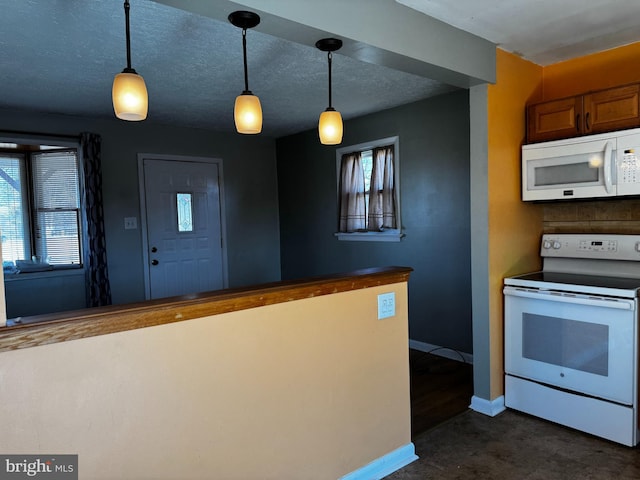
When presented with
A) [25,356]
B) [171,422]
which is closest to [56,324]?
[25,356]

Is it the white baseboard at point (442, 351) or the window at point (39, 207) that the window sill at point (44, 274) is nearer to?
the window at point (39, 207)

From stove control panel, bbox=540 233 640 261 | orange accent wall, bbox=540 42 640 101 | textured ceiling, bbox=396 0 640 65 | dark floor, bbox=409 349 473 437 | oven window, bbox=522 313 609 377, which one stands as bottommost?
dark floor, bbox=409 349 473 437

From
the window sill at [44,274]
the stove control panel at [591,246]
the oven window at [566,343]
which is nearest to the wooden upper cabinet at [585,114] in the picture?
the stove control panel at [591,246]

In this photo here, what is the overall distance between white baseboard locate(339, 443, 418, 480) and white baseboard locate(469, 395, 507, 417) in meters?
0.72

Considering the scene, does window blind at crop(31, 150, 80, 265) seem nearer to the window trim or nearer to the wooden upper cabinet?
the window trim

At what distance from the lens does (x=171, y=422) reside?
1.49m

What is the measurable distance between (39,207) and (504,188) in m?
4.29

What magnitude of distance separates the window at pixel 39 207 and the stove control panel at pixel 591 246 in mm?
4403

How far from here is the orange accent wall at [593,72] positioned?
106 inches

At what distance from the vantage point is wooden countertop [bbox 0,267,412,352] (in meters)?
1.22

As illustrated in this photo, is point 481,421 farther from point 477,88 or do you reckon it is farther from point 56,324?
point 56,324

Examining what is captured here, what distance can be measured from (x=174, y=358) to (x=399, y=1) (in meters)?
1.94

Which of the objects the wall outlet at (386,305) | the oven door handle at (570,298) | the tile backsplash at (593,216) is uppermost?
the tile backsplash at (593,216)

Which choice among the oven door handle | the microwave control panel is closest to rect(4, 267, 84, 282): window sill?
the oven door handle
